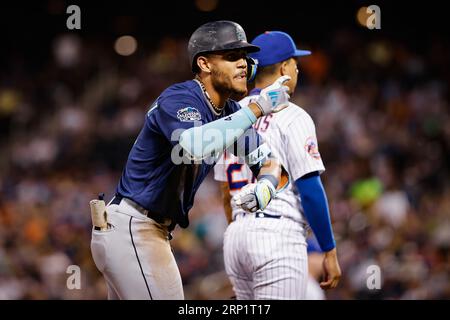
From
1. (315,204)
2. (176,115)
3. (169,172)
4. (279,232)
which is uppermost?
(176,115)

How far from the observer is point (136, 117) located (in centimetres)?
1128

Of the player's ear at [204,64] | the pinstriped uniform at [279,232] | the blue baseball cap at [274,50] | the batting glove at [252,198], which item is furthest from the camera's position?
the blue baseball cap at [274,50]

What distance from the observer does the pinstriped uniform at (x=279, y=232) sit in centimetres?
450

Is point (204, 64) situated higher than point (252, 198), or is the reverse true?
point (204, 64)

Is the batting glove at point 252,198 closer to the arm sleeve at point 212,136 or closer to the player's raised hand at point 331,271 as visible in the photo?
the arm sleeve at point 212,136

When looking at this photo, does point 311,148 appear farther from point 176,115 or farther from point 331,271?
point 176,115

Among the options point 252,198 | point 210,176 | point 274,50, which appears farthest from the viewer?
point 210,176

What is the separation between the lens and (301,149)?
4574mm

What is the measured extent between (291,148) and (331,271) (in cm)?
76


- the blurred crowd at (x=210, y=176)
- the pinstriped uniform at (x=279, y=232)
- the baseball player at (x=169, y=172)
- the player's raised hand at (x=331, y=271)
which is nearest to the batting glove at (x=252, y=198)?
the baseball player at (x=169, y=172)
